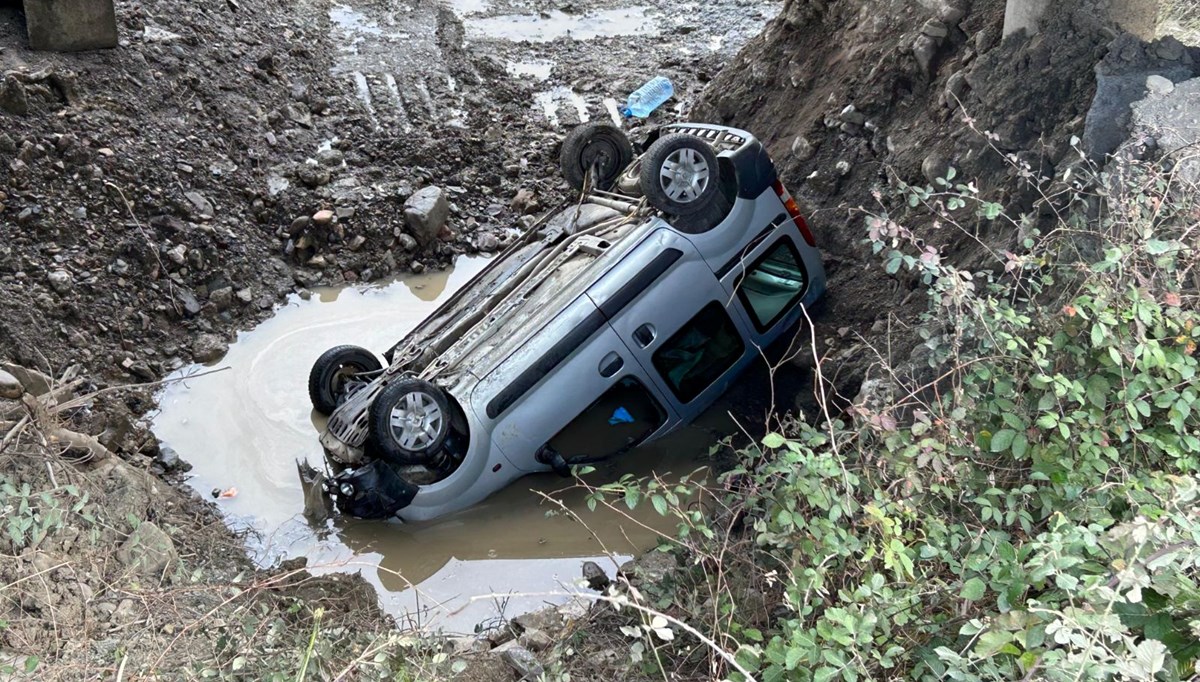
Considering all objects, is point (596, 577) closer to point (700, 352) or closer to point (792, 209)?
point (700, 352)

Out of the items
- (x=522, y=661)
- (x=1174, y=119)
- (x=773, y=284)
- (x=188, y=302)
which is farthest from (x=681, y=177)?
(x=188, y=302)

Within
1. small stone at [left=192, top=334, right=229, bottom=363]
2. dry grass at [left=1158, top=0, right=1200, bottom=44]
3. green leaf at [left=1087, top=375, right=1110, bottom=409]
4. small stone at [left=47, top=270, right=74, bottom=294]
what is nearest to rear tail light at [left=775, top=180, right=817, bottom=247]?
dry grass at [left=1158, top=0, right=1200, bottom=44]

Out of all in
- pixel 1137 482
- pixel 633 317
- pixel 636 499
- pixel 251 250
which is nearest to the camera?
pixel 1137 482

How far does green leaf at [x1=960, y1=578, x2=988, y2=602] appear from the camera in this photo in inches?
139

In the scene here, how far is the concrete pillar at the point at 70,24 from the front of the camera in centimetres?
975

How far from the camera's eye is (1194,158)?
542 cm

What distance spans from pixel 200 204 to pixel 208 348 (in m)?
1.72

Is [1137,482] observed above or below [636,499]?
above

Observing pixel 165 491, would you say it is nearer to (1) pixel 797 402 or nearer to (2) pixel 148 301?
(2) pixel 148 301

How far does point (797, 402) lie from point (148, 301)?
5.74m

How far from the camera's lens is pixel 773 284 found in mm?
7320

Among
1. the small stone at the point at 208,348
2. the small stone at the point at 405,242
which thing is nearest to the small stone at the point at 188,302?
the small stone at the point at 208,348

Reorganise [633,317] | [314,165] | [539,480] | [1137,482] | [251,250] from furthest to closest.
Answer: [314,165] < [251,250] < [539,480] < [633,317] < [1137,482]

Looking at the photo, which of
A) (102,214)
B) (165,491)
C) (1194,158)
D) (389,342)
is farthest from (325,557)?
(1194,158)
